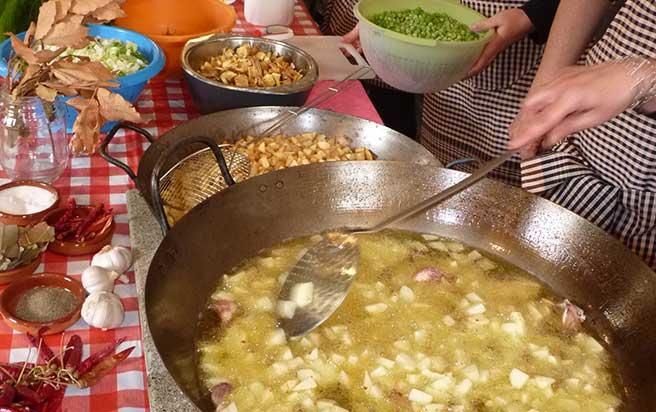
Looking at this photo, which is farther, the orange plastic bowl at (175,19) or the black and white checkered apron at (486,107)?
the black and white checkered apron at (486,107)

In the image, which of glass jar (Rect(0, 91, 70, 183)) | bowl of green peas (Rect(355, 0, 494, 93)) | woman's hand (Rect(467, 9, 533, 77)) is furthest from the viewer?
woman's hand (Rect(467, 9, 533, 77))

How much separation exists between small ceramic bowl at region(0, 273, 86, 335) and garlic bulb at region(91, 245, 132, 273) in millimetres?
79

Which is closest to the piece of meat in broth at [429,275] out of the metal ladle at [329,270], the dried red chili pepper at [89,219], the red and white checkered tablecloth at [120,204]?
the metal ladle at [329,270]

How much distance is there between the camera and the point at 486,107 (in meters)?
2.41

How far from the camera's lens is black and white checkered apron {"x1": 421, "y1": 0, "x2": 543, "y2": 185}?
230cm

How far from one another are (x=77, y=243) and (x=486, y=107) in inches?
62.0

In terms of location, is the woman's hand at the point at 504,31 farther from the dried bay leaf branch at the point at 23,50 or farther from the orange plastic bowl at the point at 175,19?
the dried bay leaf branch at the point at 23,50

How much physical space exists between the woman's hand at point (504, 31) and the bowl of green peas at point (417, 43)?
0.06 metres

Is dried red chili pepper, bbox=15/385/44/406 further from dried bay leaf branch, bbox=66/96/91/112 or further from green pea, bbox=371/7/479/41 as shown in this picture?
green pea, bbox=371/7/479/41

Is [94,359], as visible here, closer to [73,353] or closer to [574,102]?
[73,353]

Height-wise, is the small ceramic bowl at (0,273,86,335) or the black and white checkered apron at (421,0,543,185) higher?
the small ceramic bowl at (0,273,86,335)

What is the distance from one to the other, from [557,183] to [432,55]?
19.1 inches

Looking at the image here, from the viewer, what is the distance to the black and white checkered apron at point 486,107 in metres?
2.30

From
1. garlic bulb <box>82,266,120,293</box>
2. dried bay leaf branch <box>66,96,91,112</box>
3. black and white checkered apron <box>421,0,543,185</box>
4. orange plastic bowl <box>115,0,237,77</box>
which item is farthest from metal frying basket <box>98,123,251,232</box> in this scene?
black and white checkered apron <box>421,0,543,185</box>
